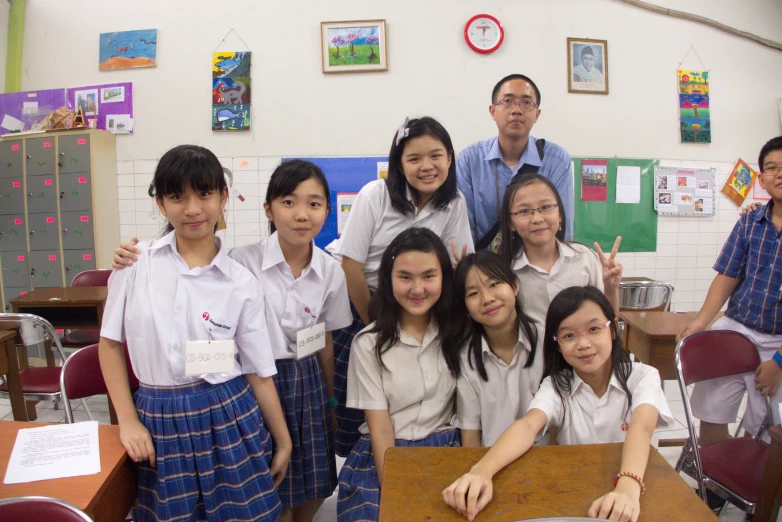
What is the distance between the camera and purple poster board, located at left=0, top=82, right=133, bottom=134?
4043 millimetres

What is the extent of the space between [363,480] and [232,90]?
352 cm

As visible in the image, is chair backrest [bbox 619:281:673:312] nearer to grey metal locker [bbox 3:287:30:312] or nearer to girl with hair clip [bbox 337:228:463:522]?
girl with hair clip [bbox 337:228:463:522]

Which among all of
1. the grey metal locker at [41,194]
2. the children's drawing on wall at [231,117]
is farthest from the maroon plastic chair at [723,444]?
the grey metal locker at [41,194]

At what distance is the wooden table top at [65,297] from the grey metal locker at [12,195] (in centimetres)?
131

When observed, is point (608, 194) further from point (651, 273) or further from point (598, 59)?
point (598, 59)

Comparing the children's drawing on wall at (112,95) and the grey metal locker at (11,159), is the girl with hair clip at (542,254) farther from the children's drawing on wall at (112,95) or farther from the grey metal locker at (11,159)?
the grey metal locker at (11,159)

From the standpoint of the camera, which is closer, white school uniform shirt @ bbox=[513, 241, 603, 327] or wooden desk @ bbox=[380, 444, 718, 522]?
wooden desk @ bbox=[380, 444, 718, 522]

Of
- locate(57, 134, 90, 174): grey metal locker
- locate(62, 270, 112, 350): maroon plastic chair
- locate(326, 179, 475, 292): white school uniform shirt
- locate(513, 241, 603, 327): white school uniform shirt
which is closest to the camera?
locate(513, 241, 603, 327): white school uniform shirt

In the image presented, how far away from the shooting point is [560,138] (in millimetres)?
4090

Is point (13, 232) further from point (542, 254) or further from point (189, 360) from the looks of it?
point (542, 254)

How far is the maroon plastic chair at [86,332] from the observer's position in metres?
3.07

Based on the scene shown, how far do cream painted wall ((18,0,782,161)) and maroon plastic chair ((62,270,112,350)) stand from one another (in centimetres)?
114

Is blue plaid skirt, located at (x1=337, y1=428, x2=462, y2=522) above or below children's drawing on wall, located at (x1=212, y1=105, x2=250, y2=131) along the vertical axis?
below

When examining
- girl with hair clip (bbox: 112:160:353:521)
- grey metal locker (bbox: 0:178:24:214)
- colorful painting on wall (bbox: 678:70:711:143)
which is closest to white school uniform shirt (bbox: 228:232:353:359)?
girl with hair clip (bbox: 112:160:353:521)
